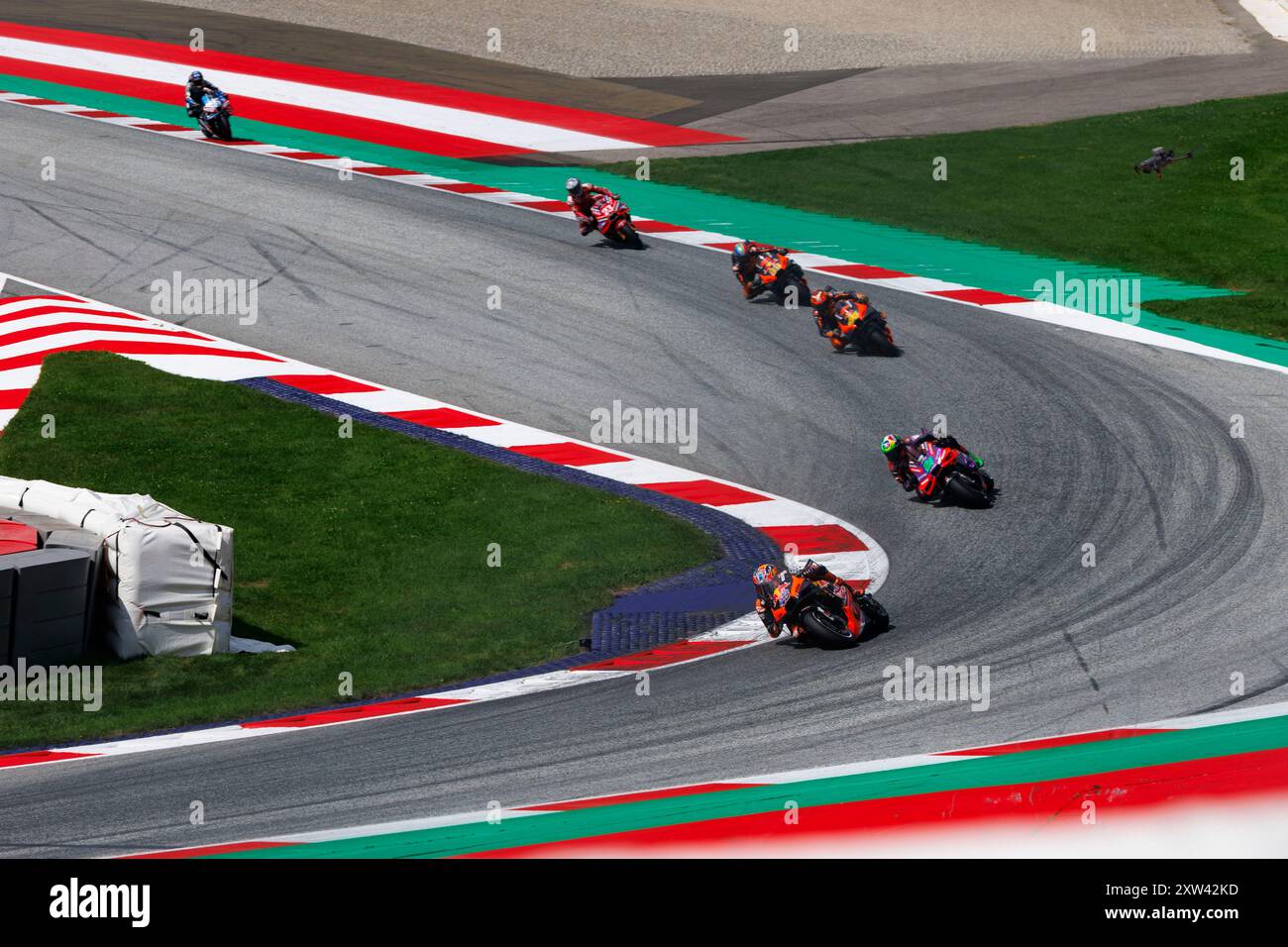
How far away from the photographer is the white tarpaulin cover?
12.4 metres

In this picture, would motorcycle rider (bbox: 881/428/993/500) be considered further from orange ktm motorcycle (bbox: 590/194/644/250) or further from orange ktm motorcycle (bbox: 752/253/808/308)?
orange ktm motorcycle (bbox: 590/194/644/250)

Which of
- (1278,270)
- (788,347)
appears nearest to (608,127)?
(788,347)

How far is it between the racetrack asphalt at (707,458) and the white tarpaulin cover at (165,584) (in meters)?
1.97

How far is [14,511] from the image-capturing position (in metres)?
13.1

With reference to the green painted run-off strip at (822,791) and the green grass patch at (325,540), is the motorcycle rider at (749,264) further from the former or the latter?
the green painted run-off strip at (822,791)

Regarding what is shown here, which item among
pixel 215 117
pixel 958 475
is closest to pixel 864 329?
pixel 958 475

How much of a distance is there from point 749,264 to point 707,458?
5201 millimetres

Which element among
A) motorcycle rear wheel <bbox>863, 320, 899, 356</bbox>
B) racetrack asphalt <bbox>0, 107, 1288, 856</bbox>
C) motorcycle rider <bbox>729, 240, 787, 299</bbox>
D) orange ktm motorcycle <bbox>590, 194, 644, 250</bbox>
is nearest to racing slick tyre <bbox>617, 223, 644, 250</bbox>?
orange ktm motorcycle <bbox>590, 194, 644, 250</bbox>

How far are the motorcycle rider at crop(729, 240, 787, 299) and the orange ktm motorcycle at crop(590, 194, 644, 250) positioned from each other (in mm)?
2363

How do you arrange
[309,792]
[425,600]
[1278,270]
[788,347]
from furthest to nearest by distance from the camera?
1. [1278,270]
2. [788,347]
3. [425,600]
4. [309,792]

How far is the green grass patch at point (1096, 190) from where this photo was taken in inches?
930
